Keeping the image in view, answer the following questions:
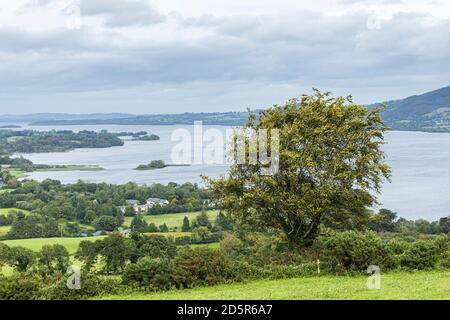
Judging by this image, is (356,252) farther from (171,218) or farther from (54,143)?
(54,143)

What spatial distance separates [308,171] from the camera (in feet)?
52.4

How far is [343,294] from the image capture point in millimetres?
10672

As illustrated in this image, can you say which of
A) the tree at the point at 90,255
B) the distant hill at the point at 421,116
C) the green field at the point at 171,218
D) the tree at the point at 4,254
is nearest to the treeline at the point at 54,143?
the distant hill at the point at 421,116

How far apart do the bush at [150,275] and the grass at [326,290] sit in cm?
30

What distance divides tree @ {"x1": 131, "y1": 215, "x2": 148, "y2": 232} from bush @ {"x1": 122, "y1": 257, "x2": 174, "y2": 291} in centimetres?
4636

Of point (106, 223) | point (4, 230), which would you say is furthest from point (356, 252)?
point (4, 230)

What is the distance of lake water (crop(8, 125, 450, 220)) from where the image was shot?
68938 mm

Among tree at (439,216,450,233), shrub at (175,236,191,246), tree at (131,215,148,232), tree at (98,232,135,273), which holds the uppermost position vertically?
tree at (98,232,135,273)

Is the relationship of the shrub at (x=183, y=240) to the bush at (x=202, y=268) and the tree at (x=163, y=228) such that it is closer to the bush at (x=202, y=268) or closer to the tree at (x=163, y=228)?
the tree at (x=163, y=228)

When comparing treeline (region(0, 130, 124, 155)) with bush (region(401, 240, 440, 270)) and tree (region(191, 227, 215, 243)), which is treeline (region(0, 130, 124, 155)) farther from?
bush (region(401, 240, 440, 270))

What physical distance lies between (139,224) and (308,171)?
1908 inches

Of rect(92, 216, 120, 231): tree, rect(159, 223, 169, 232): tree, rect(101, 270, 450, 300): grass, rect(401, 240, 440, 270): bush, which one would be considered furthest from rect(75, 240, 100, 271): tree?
rect(92, 216, 120, 231): tree
